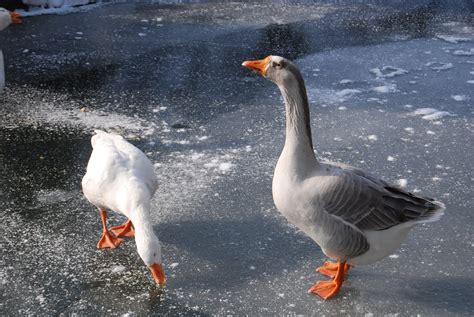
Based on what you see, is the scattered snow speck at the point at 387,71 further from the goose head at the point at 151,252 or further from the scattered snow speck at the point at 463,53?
the goose head at the point at 151,252

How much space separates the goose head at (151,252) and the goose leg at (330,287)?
90 cm

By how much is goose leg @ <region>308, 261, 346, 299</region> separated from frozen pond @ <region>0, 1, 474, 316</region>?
6 centimetres

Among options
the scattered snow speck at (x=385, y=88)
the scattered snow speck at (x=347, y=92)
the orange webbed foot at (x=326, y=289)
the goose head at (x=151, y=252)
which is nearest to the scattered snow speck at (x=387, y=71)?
the scattered snow speck at (x=385, y=88)

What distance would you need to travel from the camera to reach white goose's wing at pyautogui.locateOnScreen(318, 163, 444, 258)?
339 centimetres

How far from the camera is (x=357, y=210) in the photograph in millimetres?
3414

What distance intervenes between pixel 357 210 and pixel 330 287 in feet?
1.75

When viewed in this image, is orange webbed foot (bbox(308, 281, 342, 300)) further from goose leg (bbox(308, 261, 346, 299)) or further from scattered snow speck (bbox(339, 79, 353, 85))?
scattered snow speck (bbox(339, 79, 353, 85))

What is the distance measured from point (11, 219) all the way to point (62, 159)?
0.94 meters

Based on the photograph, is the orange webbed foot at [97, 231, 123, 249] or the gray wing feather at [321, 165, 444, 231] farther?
the orange webbed foot at [97, 231, 123, 249]

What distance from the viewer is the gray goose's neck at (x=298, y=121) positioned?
3.39 metres

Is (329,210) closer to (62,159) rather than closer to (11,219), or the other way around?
(11,219)

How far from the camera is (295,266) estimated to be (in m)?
→ 3.89

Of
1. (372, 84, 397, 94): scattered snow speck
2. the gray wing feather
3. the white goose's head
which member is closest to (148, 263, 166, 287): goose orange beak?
the gray wing feather

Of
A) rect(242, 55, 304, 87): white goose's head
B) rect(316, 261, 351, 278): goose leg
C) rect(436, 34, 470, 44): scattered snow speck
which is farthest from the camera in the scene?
rect(436, 34, 470, 44): scattered snow speck
